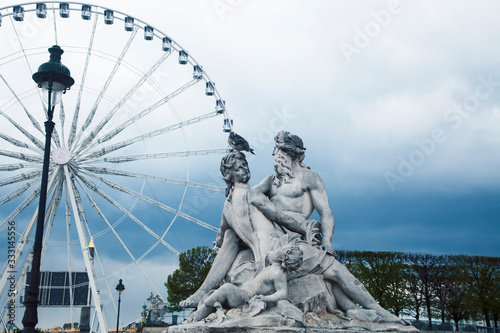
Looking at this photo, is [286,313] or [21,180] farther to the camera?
[21,180]

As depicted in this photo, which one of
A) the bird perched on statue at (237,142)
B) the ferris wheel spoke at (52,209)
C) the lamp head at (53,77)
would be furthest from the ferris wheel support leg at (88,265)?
the bird perched on statue at (237,142)

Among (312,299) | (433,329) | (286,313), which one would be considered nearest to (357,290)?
(312,299)

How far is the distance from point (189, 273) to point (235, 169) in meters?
24.3

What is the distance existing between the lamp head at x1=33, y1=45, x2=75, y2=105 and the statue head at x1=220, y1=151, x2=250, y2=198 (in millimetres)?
5288

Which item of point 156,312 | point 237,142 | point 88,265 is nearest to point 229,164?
point 237,142

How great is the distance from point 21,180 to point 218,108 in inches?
373

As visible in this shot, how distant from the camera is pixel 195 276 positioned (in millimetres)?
29359

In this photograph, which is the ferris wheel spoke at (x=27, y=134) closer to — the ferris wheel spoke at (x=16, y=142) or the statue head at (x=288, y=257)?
the ferris wheel spoke at (x=16, y=142)

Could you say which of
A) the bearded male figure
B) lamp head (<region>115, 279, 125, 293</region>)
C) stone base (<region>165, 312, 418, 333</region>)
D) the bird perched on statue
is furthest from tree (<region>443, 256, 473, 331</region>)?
stone base (<region>165, 312, 418, 333</region>)

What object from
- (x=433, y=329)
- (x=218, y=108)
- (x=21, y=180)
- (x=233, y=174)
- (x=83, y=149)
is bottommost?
(x=433, y=329)

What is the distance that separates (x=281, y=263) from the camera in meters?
5.02

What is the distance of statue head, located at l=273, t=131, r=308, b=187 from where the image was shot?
252 inches

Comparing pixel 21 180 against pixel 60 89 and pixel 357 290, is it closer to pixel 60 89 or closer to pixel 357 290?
pixel 60 89

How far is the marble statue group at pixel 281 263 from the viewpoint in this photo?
490 cm
